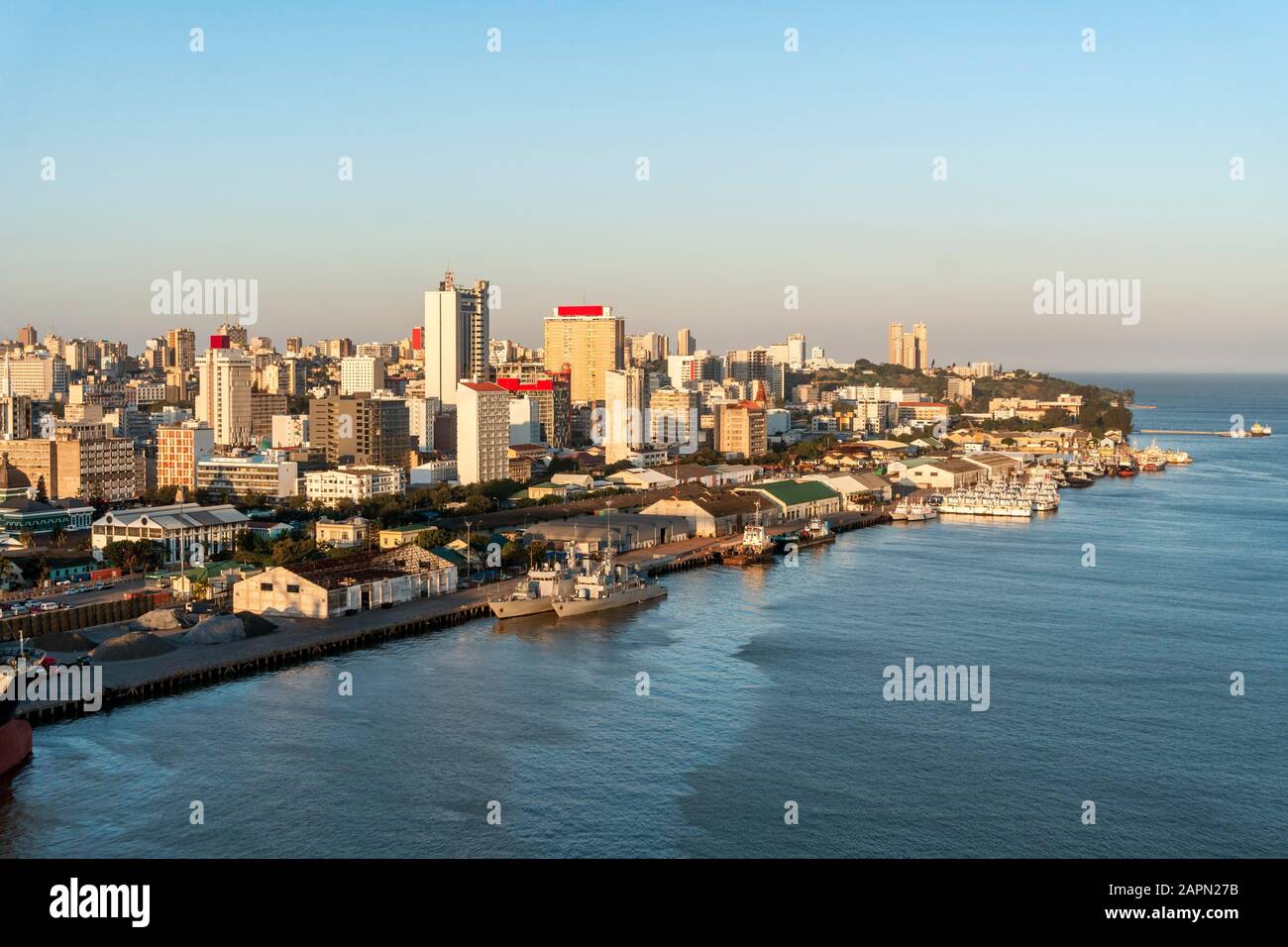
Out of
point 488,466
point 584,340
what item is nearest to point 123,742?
point 488,466

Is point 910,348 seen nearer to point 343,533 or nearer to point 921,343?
point 921,343

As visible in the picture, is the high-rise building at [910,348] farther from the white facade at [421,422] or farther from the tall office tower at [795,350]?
the white facade at [421,422]

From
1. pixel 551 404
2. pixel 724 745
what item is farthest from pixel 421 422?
pixel 724 745

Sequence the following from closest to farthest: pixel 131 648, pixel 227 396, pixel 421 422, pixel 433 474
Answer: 1. pixel 131 648
2. pixel 433 474
3. pixel 421 422
4. pixel 227 396

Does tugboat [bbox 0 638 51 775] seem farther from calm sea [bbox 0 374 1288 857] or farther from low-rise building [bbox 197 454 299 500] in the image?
low-rise building [bbox 197 454 299 500]

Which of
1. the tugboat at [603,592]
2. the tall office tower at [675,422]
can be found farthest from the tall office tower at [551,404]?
the tugboat at [603,592]
